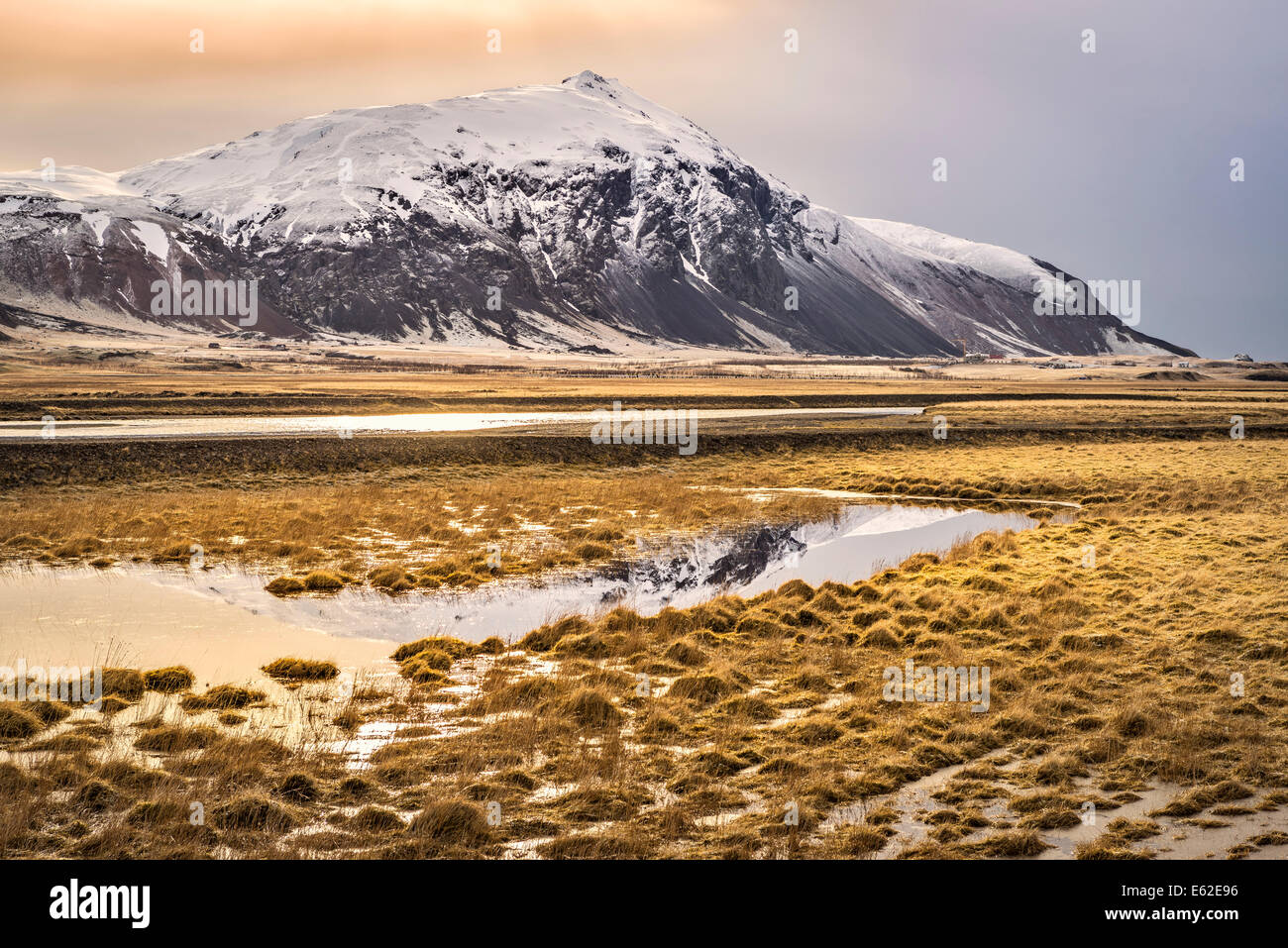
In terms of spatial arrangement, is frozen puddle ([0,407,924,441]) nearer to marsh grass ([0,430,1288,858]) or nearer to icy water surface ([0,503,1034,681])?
icy water surface ([0,503,1034,681])

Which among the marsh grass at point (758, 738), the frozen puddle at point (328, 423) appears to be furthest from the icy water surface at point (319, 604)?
the frozen puddle at point (328, 423)

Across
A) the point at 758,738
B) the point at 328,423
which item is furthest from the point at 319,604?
the point at 328,423

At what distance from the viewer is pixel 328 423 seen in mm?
56969

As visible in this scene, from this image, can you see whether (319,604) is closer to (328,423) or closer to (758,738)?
(758,738)

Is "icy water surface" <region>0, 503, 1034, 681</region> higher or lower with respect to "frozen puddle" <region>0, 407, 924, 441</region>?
lower

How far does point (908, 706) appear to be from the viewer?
14867 millimetres

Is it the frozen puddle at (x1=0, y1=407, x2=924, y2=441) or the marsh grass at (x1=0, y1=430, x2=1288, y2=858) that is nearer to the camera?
the marsh grass at (x1=0, y1=430, x2=1288, y2=858)

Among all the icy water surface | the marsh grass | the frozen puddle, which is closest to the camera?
the marsh grass

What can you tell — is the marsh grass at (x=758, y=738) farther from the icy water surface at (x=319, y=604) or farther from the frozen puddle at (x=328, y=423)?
the frozen puddle at (x=328, y=423)

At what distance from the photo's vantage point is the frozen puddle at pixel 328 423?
46.5 m

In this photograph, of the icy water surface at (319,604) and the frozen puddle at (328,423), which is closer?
the icy water surface at (319,604)

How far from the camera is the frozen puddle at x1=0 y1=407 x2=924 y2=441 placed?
46469mm

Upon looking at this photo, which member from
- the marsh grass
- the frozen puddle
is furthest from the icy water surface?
the frozen puddle

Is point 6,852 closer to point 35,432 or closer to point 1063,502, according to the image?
point 1063,502
